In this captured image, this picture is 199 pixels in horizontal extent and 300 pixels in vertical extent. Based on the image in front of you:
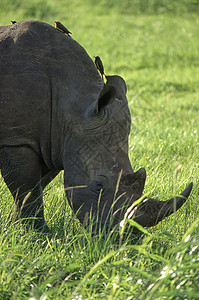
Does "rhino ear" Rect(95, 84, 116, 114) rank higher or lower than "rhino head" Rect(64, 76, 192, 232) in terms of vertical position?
higher

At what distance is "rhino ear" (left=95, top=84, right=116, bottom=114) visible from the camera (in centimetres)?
390

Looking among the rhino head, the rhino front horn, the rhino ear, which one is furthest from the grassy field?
the rhino ear

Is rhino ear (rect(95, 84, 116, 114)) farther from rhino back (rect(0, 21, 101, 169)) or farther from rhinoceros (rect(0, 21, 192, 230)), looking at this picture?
rhino back (rect(0, 21, 101, 169))

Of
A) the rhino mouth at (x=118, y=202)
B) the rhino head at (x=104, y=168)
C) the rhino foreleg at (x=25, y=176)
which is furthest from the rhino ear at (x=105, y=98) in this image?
the rhino foreleg at (x=25, y=176)

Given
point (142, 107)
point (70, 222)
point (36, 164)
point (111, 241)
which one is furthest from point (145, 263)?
point (142, 107)

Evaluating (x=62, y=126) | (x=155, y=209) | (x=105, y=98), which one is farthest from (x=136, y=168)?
(x=155, y=209)

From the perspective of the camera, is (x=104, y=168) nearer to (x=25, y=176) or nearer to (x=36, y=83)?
(x=25, y=176)

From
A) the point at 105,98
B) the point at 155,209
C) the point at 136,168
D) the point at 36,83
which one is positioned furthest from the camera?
the point at 136,168

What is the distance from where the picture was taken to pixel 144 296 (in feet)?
9.82

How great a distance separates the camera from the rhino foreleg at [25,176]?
4.21 m

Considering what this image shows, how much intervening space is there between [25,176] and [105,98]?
877mm

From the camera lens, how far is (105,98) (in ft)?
13.1

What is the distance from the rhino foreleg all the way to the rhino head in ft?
0.96

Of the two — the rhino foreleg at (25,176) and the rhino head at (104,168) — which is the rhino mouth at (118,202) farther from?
the rhino foreleg at (25,176)
